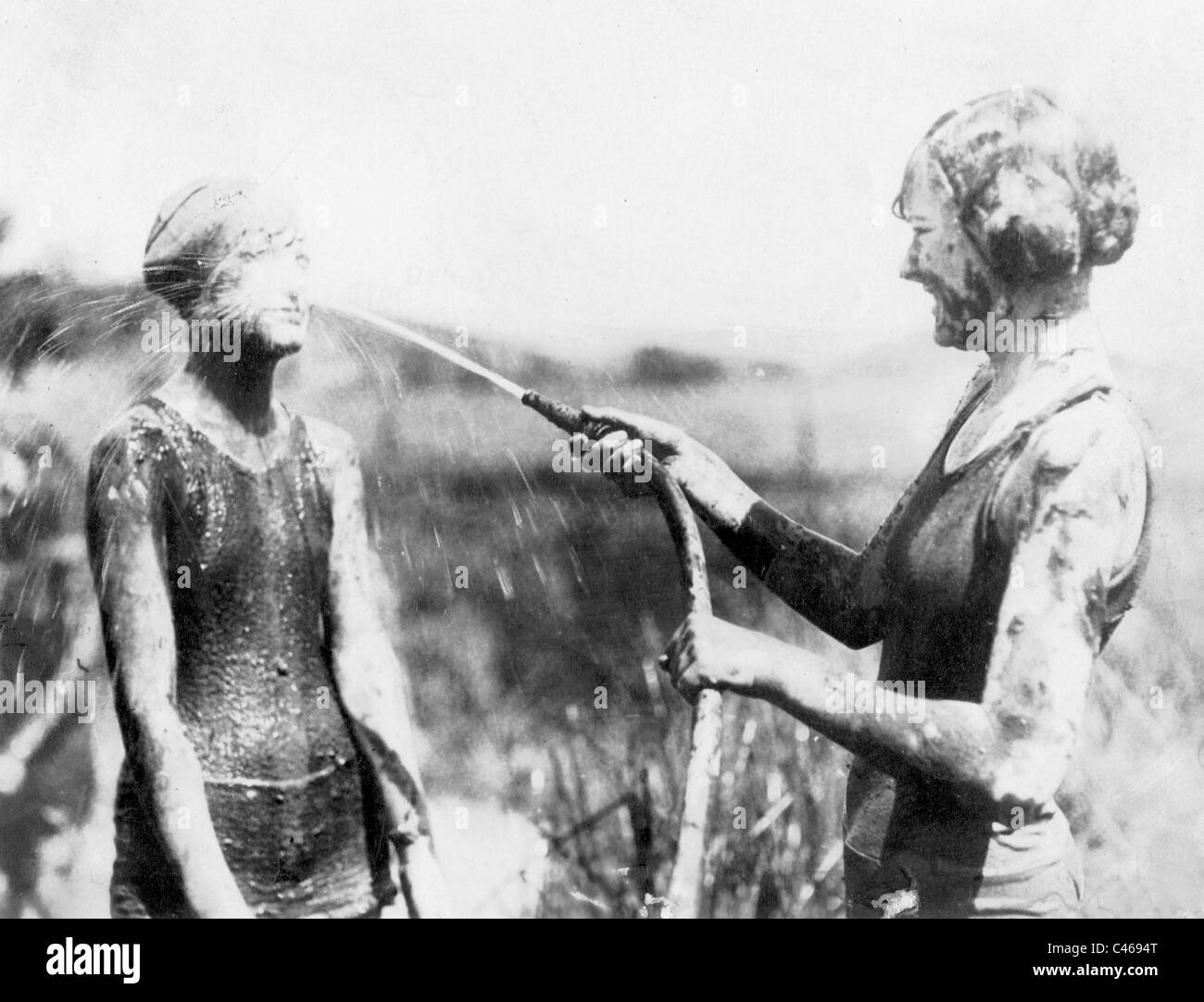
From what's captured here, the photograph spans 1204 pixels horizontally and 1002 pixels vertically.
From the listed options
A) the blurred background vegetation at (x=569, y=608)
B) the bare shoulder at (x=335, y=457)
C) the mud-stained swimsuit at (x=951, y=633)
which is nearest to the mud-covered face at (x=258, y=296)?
the blurred background vegetation at (x=569, y=608)

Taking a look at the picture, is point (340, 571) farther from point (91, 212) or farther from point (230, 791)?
point (91, 212)

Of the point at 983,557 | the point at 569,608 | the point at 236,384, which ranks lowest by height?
the point at 569,608

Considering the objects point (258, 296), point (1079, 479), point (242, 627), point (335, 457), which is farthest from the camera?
point (335, 457)

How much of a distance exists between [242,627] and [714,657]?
4.57 ft

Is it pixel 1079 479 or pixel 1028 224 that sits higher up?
pixel 1028 224

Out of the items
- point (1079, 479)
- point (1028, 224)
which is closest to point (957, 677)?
point (1079, 479)

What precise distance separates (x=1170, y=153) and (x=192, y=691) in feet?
11.3

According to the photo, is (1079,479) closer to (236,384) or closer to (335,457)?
(335,457)

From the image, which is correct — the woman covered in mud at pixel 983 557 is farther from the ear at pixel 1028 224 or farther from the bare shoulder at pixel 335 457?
the bare shoulder at pixel 335 457

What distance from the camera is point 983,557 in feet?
15.4

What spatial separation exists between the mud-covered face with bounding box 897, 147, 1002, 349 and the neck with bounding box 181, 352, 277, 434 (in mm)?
1998

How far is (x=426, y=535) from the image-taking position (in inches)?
199

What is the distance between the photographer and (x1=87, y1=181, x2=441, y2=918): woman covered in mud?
15.5ft

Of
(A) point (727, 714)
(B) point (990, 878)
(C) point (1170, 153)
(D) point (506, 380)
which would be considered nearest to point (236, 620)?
(D) point (506, 380)
